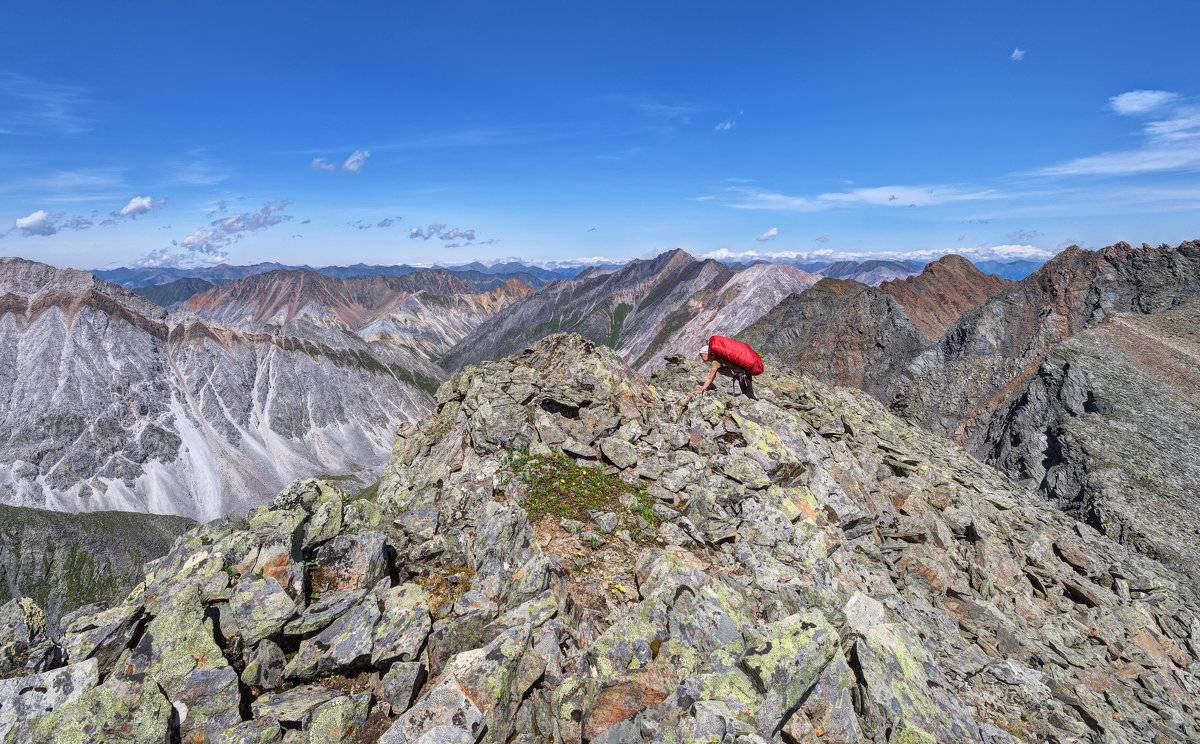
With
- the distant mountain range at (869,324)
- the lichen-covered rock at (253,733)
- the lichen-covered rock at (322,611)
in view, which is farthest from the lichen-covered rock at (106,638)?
the distant mountain range at (869,324)

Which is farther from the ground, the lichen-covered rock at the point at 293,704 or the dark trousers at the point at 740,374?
the dark trousers at the point at 740,374

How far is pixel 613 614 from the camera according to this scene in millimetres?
13492

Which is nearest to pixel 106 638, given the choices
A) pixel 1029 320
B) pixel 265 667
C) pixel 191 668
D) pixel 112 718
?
pixel 191 668

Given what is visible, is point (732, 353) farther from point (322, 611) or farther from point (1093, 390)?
point (1093, 390)

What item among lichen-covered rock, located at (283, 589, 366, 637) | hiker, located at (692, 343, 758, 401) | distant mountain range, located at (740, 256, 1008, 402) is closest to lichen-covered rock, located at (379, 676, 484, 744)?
lichen-covered rock, located at (283, 589, 366, 637)

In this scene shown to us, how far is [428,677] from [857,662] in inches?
354

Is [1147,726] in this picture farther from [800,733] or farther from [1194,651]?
[800,733]

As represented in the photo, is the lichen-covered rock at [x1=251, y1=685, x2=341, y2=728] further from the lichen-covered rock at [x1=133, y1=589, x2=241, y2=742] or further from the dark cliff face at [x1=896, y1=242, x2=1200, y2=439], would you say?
the dark cliff face at [x1=896, y1=242, x2=1200, y2=439]

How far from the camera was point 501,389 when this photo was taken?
90.3 feet

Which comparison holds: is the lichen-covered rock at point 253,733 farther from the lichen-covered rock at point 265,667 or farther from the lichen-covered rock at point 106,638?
the lichen-covered rock at point 106,638

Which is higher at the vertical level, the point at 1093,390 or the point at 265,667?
the point at 265,667

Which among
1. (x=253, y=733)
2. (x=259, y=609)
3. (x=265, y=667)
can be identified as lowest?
(x=253, y=733)

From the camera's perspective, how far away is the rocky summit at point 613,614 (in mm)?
9742

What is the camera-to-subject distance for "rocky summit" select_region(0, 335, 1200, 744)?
974 centimetres
